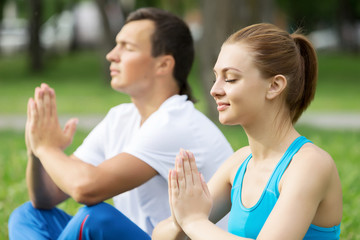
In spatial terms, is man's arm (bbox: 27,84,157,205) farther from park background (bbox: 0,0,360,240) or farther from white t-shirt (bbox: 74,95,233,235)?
park background (bbox: 0,0,360,240)

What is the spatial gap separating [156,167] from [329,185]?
123 centimetres

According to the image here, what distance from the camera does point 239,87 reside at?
2459 millimetres

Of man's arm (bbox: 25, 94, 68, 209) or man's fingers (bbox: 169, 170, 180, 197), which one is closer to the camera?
man's fingers (bbox: 169, 170, 180, 197)

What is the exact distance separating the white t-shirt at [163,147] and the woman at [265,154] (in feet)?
2.78

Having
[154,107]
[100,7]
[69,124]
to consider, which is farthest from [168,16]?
[100,7]

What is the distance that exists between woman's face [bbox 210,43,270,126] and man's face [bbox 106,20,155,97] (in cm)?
125

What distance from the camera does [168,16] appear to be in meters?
3.91

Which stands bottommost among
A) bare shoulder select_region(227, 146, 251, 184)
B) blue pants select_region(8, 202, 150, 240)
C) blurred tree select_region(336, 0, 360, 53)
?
blurred tree select_region(336, 0, 360, 53)

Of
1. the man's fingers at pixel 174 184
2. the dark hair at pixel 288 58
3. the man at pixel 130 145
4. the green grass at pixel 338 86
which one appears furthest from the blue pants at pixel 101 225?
the green grass at pixel 338 86

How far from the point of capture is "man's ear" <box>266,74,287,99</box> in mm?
2439

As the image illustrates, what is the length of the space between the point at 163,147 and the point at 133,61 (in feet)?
1.85

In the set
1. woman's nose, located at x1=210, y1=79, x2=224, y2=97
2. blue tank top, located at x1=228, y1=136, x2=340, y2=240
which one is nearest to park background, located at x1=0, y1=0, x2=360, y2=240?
woman's nose, located at x1=210, y1=79, x2=224, y2=97

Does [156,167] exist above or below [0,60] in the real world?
above

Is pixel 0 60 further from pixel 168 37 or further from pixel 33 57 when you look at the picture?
pixel 168 37
